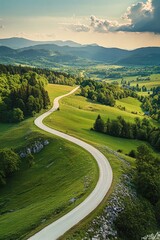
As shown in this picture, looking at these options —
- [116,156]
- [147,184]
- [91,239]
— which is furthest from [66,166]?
[91,239]

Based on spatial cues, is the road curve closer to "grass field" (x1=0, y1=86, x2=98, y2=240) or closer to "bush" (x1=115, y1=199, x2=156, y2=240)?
"grass field" (x1=0, y1=86, x2=98, y2=240)

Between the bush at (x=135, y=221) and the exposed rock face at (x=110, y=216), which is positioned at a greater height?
the exposed rock face at (x=110, y=216)

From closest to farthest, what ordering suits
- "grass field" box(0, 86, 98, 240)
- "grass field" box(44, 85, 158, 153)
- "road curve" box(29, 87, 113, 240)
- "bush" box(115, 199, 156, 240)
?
"road curve" box(29, 87, 113, 240)
"grass field" box(0, 86, 98, 240)
"bush" box(115, 199, 156, 240)
"grass field" box(44, 85, 158, 153)

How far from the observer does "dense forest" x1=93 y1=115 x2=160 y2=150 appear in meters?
130

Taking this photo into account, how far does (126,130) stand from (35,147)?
173 ft

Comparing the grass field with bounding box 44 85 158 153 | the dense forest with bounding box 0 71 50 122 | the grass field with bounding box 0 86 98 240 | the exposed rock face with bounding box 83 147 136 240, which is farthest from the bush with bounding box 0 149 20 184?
the dense forest with bounding box 0 71 50 122

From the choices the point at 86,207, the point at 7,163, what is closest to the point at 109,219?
the point at 86,207

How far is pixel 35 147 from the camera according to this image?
9369 centimetres

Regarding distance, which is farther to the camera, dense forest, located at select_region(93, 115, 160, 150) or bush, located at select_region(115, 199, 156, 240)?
dense forest, located at select_region(93, 115, 160, 150)

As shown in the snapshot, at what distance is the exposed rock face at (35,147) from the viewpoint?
92.4 m

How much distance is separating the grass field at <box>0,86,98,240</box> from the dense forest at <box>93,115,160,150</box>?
35729 mm

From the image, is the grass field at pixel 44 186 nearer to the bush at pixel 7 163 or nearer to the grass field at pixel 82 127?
the bush at pixel 7 163

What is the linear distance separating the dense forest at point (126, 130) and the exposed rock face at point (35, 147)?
4038cm

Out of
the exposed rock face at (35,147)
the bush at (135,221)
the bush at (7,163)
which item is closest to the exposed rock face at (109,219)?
the bush at (135,221)
